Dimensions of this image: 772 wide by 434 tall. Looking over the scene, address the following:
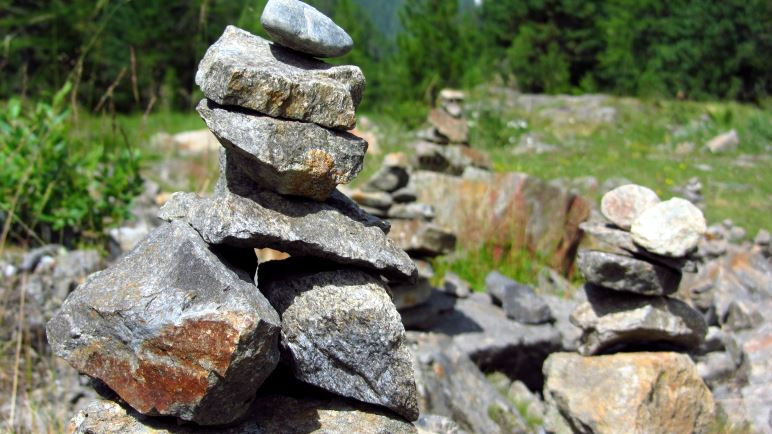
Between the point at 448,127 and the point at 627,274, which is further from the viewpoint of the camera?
the point at 448,127

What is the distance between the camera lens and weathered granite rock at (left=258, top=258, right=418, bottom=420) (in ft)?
10.7

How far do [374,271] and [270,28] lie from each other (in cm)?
107

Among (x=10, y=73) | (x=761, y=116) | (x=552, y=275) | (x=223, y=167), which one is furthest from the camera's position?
(x=10, y=73)

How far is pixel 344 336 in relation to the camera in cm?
324

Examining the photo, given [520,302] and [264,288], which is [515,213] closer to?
[520,302]

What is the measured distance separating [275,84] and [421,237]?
4.06 m

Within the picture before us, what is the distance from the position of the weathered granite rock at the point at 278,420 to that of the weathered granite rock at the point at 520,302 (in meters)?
3.74

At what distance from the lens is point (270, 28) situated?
3201 millimetres

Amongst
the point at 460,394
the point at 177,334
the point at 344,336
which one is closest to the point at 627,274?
the point at 460,394

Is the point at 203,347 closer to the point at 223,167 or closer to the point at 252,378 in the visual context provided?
the point at 252,378

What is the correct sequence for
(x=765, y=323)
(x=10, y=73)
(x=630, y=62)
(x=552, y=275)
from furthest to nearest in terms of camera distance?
1. (x=630, y=62)
2. (x=10, y=73)
3. (x=552, y=275)
4. (x=765, y=323)

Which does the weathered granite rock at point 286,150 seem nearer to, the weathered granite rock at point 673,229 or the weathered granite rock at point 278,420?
the weathered granite rock at point 278,420

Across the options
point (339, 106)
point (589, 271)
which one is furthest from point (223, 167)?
point (589, 271)

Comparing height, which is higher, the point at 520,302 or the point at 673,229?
the point at 673,229
